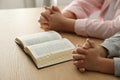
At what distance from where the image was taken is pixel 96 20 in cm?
86

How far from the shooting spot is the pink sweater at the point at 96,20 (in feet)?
2.72

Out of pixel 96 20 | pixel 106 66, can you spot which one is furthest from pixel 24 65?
pixel 96 20

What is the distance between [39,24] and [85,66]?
1.31ft

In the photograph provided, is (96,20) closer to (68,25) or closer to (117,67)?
(68,25)

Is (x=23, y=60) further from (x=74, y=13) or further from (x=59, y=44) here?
(x=74, y=13)

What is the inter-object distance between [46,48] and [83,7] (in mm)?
416

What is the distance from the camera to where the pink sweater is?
83 centimetres

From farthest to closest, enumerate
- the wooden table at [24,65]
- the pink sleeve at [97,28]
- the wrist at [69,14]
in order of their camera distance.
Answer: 1. the wrist at [69,14]
2. the pink sleeve at [97,28]
3. the wooden table at [24,65]

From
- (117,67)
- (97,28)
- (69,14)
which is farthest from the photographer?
(69,14)

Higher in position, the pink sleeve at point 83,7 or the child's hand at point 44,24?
the pink sleeve at point 83,7

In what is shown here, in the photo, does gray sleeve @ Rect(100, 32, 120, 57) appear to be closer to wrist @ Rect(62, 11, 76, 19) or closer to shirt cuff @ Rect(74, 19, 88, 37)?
shirt cuff @ Rect(74, 19, 88, 37)

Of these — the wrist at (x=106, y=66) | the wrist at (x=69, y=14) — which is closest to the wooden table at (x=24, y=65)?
the wrist at (x=106, y=66)

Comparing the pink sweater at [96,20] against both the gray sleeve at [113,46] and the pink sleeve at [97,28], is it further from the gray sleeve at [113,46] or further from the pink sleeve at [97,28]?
the gray sleeve at [113,46]

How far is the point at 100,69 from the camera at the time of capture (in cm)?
62
